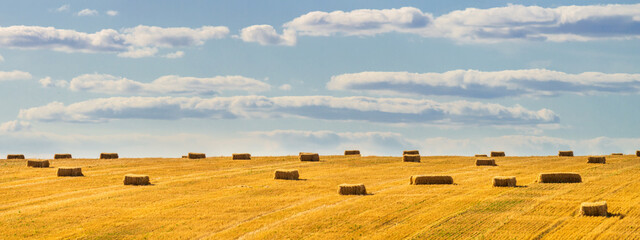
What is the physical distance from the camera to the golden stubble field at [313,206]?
41375mm

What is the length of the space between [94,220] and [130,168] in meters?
36.8

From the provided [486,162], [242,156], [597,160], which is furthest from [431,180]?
[242,156]

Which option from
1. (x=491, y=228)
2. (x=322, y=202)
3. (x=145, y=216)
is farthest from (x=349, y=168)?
(x=491, y=228)

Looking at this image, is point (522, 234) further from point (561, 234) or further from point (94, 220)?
point (94, 220)

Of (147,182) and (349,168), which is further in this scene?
(349,168)

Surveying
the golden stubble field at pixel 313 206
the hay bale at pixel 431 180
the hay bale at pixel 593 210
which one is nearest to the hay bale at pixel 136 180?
the golden stubble field at pixel 313 206

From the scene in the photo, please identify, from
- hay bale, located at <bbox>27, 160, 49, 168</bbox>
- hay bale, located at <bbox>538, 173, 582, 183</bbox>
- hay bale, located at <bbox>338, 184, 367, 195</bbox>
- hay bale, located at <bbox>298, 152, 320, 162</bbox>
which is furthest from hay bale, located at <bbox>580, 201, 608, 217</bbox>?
hay bale, located at <bbox>27, 160, 49, 168</bbox>

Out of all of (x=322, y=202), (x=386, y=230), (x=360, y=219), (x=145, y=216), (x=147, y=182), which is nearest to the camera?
(x=386, y=230)

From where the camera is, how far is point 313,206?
1957 inches

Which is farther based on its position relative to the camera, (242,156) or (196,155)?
(196,155)

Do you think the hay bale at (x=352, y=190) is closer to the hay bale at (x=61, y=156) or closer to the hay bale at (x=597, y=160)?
the hay bale at (x=597, y=160)

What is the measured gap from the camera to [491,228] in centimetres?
4103

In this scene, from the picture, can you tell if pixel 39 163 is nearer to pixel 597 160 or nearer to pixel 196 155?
pixel 196 155

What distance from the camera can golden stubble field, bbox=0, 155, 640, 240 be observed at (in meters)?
41.4
